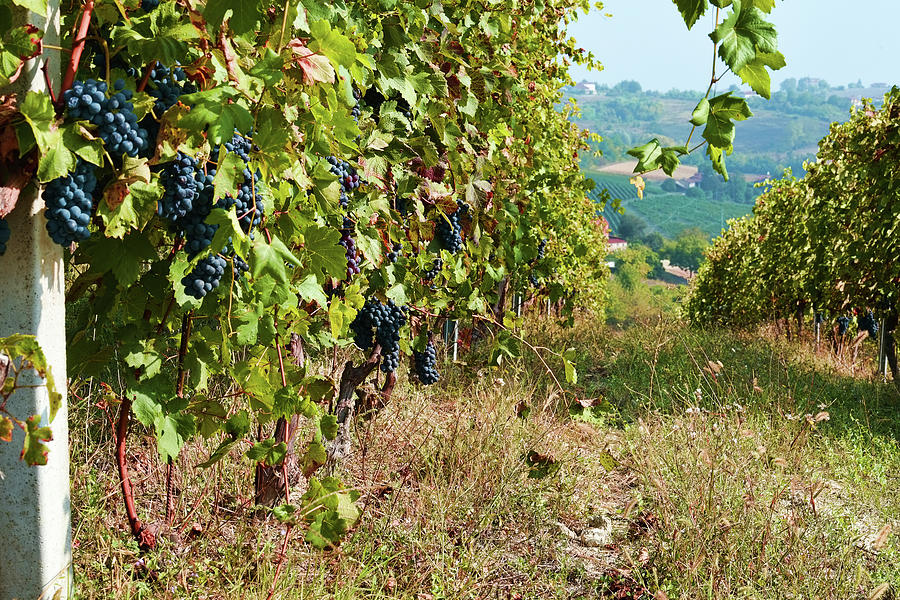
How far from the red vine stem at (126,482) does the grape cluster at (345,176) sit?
823 mm

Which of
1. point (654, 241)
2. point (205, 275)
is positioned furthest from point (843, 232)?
point (654, 241)

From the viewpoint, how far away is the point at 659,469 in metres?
3.44

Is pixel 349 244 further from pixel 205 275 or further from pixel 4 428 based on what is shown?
pixel 4 428

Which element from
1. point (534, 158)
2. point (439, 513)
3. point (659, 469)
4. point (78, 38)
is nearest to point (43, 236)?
point (78, 38)

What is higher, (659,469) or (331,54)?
(331,54)

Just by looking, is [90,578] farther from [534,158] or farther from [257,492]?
[534,158]

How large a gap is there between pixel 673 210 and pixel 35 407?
5001 inches

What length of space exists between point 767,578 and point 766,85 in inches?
79.9

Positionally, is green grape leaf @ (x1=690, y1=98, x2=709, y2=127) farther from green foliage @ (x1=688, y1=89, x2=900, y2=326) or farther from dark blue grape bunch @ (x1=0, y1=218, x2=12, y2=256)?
green foliage @ (x1=688, y1=89, x2=900, y2=326)

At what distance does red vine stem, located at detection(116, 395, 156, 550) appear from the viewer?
6.77 ft

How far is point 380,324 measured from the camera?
9.51ft

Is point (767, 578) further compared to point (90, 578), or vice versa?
point (767, 578)

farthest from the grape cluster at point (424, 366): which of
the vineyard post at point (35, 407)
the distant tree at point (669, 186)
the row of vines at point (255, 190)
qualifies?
the distant tree at point (669, 186)

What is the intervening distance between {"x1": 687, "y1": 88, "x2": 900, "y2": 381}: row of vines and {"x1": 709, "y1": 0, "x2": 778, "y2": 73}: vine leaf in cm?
534
